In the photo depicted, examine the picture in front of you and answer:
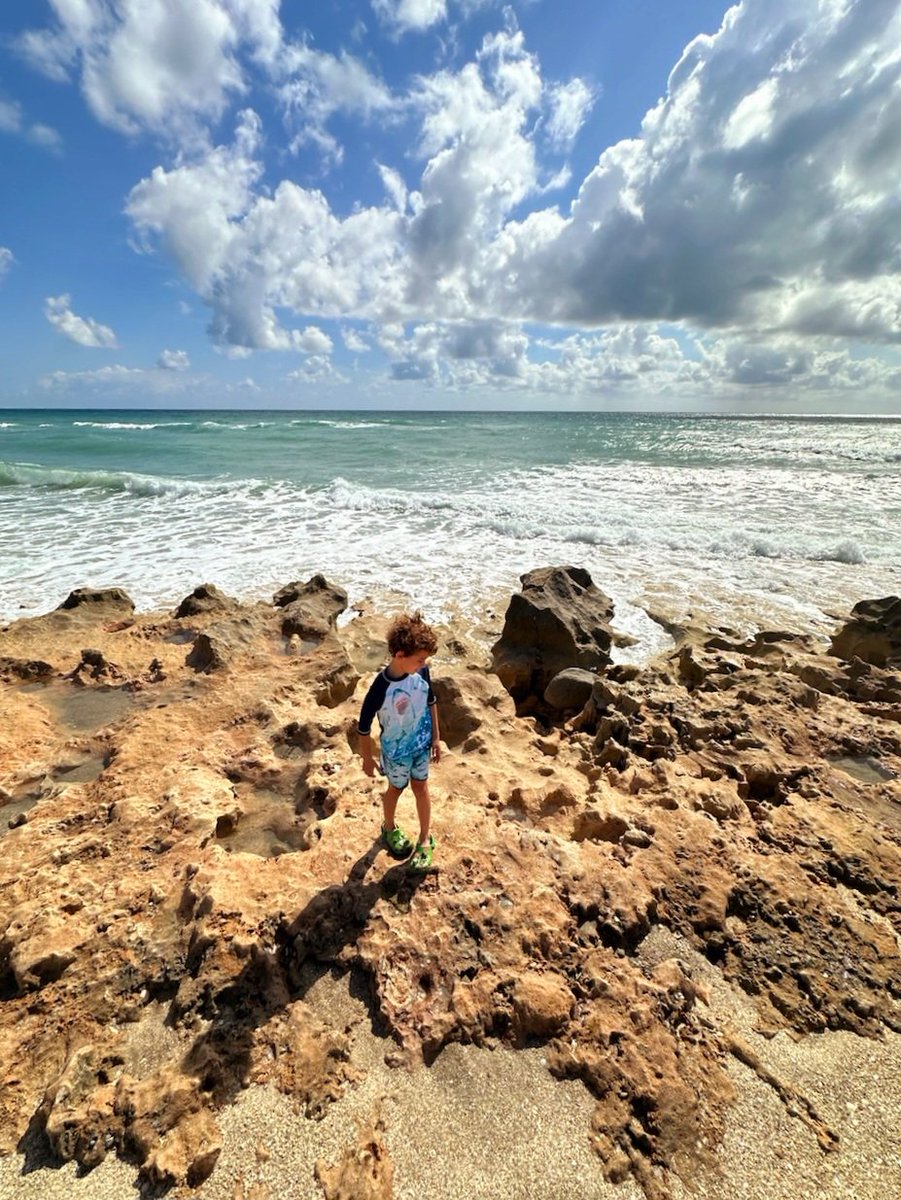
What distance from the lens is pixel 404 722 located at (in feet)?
9.56

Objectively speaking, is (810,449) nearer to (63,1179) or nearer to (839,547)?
(839,547)

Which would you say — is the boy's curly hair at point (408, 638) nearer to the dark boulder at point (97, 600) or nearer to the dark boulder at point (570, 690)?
the dark boulder at point (570, 690)

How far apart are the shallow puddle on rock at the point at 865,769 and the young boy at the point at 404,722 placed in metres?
2.87

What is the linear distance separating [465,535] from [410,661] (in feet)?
30.0

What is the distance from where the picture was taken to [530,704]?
5.53 metres

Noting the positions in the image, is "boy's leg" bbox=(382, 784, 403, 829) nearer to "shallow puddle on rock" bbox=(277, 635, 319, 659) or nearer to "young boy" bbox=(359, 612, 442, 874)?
"young boy" bbox=(359, 612, 442, 874)

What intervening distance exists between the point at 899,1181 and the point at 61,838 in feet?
12.4

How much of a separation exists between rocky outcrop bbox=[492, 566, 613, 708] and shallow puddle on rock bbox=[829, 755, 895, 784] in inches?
87.0

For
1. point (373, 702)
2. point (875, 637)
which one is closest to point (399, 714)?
point (373, 702)

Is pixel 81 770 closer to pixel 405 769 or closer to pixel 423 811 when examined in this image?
pixel 405 769

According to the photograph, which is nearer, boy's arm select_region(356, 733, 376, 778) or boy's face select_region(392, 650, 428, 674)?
boy's face select_region(392, 650, 428, 674)

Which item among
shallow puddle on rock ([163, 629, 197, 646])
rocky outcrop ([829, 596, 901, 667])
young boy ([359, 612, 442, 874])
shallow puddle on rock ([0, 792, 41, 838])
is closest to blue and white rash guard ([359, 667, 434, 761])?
young boy ([359, 612, 442, 874])

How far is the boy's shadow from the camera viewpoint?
199 centimetres

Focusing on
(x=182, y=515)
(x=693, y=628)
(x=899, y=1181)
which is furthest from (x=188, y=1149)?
(x=182, y=515)
